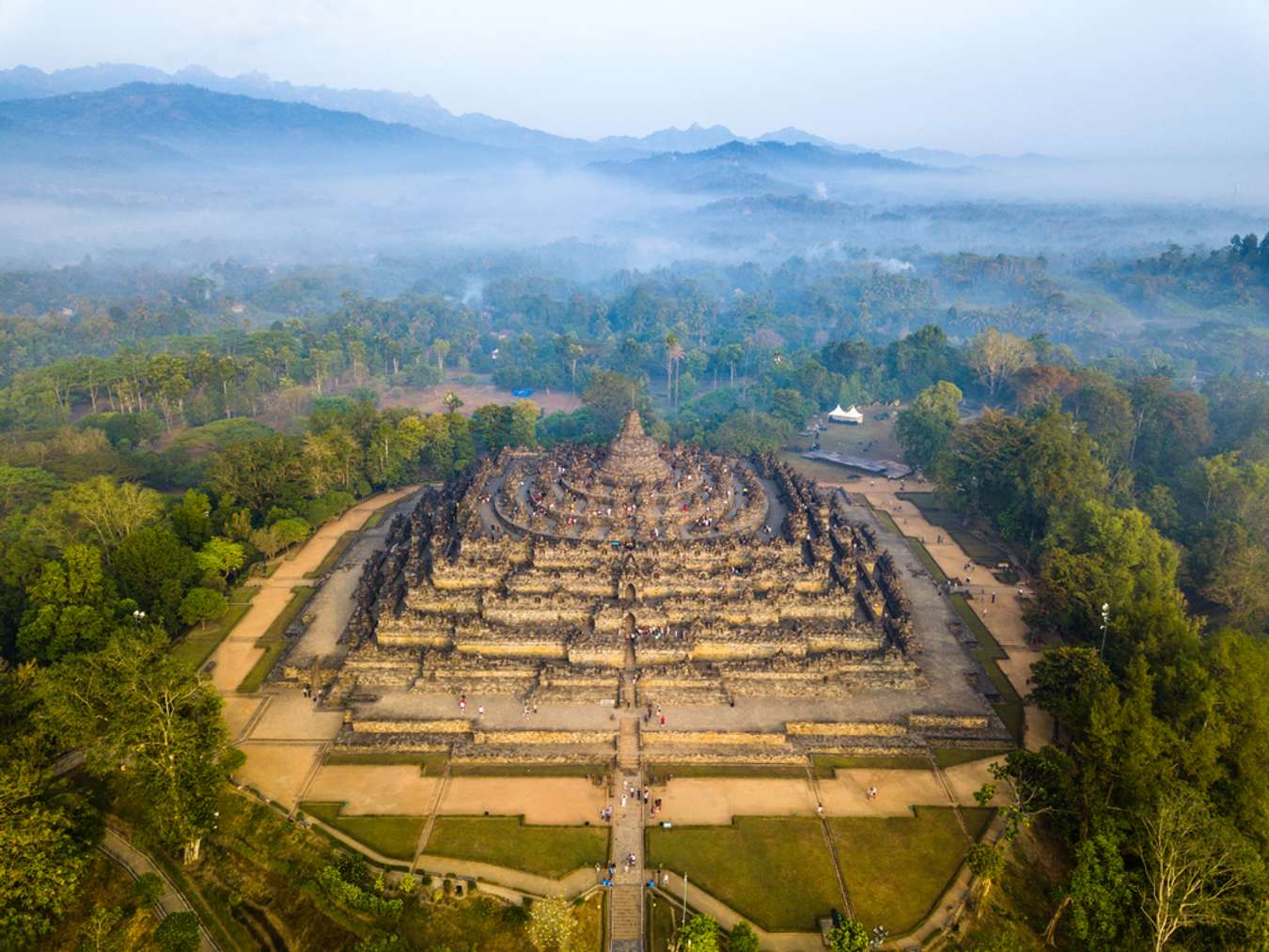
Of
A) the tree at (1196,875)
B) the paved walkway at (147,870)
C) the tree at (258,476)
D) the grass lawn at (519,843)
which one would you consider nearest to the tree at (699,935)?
the grass lawn at (519,843)

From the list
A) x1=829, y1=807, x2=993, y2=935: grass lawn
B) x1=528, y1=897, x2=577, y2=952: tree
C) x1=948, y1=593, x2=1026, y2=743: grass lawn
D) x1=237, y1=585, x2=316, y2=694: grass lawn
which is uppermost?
x1=528, y1=897, x2=577, y2=952: tree

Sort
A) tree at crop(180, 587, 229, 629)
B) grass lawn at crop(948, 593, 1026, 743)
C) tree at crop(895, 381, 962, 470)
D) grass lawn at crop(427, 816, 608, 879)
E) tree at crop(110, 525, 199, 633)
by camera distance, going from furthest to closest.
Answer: tree at crop(895, 381, 962, 470) < tree at crop(180, 587, 229, 629) < tree at crop(110, 525, 199, 633) < grass lawn at crop(948, 593, 1026, 743) < grass lawn at crop(427, 816, 608, 879)

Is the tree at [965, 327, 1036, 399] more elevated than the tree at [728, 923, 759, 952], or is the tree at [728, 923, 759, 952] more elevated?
the tree at [965, 327, 1036, 399]

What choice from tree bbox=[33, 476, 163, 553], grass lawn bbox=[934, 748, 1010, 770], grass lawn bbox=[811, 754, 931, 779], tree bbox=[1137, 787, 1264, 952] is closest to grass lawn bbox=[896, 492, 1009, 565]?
grass lawn bbox=[934, 748, 1010, 770]

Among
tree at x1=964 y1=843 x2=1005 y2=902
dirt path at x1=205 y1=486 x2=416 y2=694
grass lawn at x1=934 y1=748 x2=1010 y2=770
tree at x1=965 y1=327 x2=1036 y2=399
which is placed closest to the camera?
tree at x1=964 y1=843 x2=1005 y2=902

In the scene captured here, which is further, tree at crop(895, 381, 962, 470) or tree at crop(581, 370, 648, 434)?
tree at crop(581, 370, 648, 434)

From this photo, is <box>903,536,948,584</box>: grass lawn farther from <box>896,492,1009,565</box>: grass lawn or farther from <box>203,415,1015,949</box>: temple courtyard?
<box>896,492,1009,565</box>: grass lawn

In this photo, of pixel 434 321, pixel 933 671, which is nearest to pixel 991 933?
pixel 933 671

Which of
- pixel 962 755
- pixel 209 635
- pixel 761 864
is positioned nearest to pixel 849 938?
pixel 761 864
